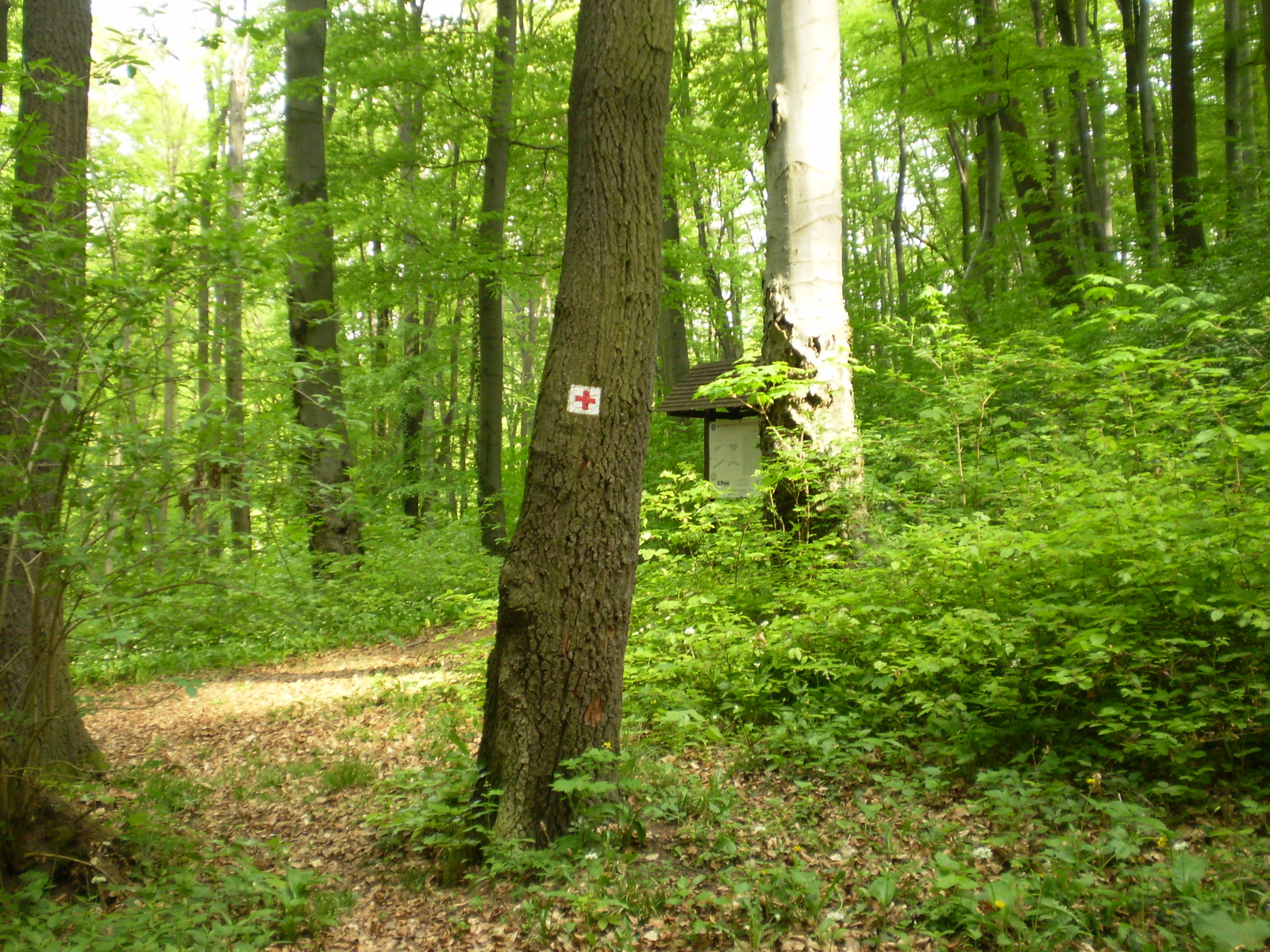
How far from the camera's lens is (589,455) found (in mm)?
3814

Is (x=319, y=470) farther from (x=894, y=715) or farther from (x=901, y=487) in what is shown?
(x=894, y=715)

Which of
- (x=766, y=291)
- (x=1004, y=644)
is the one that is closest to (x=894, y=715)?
(x=1004, y=644)

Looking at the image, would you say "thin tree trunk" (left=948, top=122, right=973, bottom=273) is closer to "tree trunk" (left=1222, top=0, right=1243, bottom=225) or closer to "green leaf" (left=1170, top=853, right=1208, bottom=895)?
"tree trunk" (left=1222, top=0, right=1243, bottom=225)

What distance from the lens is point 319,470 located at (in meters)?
9.83

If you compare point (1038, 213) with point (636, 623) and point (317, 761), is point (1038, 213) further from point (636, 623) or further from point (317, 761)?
point (317, 761)

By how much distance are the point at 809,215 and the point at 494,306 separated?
7310 millimetres

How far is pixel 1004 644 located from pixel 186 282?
438 cm

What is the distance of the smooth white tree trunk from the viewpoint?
637cm

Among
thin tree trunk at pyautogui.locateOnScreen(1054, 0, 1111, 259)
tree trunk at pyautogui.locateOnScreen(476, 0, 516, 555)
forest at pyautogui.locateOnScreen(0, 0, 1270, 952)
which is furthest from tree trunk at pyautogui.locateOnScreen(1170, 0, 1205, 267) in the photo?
tree trunk at pyautogui.locateOnScreen(476, 0, 516, 555)

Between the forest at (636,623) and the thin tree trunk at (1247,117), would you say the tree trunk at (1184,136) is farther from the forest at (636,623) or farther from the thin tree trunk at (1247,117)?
the forest at (636,623)

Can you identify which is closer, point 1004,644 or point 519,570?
point 519,570

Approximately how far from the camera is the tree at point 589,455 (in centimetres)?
376

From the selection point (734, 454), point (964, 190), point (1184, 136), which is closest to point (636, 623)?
point (734, 454)

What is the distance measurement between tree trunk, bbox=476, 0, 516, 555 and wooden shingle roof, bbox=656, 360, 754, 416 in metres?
2.59
